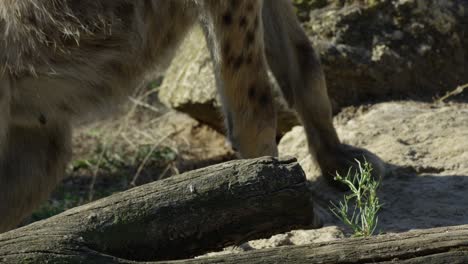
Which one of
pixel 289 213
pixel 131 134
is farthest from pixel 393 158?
pixel 131 134

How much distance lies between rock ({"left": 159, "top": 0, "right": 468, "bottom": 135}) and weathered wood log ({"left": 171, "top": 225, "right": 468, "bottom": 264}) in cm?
313

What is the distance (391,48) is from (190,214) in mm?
3254

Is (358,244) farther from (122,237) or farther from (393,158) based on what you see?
(393,158)

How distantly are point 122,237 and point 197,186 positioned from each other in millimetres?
279

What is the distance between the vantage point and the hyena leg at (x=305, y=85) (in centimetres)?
479

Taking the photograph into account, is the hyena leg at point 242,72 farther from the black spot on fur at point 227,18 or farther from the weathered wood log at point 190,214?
the weathered wood log at point 190,214

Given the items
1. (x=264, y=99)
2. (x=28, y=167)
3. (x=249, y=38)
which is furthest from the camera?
(x=28, y=167)

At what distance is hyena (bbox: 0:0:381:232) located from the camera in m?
3.87

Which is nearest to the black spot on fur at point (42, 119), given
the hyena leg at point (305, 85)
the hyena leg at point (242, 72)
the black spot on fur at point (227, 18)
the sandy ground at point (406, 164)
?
the hyena leg at point (242, 72)

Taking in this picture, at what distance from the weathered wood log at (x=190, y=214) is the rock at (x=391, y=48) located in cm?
299

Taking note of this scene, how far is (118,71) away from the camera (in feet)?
13.6

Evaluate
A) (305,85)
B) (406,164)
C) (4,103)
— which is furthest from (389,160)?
(4,103)

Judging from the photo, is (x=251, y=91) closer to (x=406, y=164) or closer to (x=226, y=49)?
(x=226, y=49)

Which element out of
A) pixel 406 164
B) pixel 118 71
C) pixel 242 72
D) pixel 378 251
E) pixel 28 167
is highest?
pixel 118 71
